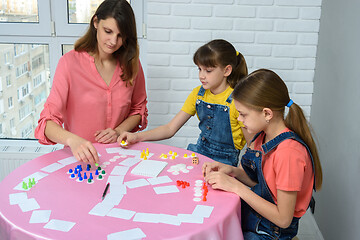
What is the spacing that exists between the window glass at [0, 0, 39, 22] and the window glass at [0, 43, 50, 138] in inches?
7.9

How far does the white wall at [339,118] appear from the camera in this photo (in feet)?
6.94

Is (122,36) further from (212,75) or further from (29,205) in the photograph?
(29,205)

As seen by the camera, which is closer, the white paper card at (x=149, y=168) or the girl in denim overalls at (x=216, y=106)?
the white paper card at (x=149, y=168)

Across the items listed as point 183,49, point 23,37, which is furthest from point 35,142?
point 183,49

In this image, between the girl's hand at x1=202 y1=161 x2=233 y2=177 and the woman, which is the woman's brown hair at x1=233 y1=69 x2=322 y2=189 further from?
the woman

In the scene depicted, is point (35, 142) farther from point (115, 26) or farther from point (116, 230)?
point (116, 230)

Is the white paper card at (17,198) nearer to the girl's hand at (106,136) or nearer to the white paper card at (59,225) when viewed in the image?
the white paper card at (59,225)

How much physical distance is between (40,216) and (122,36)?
109 centimetres

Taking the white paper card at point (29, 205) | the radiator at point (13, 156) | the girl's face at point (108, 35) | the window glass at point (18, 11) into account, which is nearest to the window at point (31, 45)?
the window glass at point (18, 11)

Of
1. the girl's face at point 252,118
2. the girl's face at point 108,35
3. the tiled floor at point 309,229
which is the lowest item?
the tiled floor at point 309,229

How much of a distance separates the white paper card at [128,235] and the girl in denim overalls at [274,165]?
0.43m

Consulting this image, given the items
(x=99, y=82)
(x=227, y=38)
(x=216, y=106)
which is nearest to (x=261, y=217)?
(x=216, y=106)

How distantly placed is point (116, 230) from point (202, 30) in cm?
193

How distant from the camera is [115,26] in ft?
6.66
